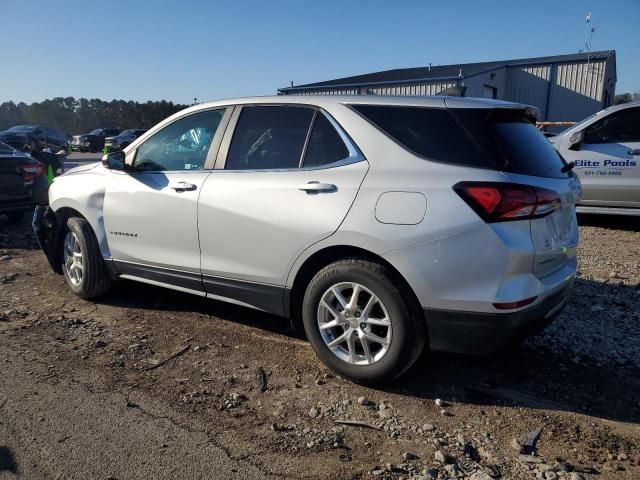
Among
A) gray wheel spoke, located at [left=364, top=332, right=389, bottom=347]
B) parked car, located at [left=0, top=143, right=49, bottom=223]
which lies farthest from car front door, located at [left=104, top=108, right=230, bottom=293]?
parked car, located at [left=0, top=143, right=49, bottom=223]

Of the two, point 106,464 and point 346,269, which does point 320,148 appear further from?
point 106,464

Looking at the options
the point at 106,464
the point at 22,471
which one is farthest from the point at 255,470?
the point at 22,471

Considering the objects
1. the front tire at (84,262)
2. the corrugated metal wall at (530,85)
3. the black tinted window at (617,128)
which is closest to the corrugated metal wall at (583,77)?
the corrugated metal wall at (530,85)

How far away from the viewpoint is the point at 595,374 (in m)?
3.46

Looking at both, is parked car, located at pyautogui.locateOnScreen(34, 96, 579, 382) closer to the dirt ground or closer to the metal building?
the dirt ground

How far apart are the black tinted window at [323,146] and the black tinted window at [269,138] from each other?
77 mm

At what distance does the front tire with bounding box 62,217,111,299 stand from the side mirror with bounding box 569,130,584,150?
263 inches

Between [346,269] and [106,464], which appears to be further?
[346,269]

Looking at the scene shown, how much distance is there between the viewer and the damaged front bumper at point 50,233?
5.09 meters

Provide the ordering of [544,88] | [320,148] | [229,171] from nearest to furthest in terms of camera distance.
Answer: [320,148] < [229,171] < [544,88]

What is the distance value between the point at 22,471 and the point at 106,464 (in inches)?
14.9

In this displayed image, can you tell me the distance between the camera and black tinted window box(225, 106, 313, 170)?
3.55m

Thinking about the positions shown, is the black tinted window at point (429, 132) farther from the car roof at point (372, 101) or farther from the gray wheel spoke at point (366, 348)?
the gray wheel spoke at point (366, 348)

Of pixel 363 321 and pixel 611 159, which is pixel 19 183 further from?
pixel 611 159
